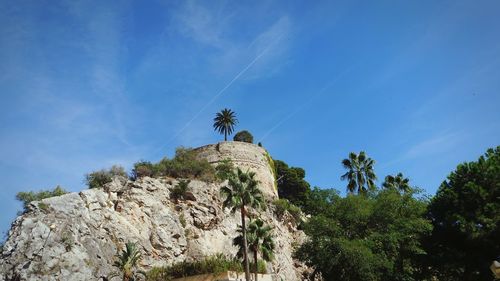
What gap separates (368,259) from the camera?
33969mm

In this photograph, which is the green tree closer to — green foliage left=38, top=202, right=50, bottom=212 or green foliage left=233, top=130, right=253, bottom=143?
green foliage left=38, top=202, right=50, bottom=212

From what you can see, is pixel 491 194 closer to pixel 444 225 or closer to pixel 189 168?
pixel 444 225

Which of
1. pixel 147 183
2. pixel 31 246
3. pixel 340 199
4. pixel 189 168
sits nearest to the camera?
pixel 31 246

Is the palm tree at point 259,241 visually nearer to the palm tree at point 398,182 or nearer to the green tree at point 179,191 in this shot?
the green tree at point 179,191

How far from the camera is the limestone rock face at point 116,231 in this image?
1024 inches

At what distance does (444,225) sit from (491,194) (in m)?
4.33

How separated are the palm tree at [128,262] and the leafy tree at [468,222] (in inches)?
886

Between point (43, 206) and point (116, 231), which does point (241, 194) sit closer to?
point (116, 231)

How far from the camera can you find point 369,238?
1479 inches

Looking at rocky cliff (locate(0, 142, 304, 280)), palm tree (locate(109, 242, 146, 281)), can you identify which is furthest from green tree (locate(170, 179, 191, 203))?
palm tree (locate(109, 242, 146, 281))

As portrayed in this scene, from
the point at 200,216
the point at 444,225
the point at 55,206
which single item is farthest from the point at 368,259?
the point at 55,206

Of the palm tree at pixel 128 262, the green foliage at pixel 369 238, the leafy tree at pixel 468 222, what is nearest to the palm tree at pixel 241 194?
the palm tree at pixel 128 262

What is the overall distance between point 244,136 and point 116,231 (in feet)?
128

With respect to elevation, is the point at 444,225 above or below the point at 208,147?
below
